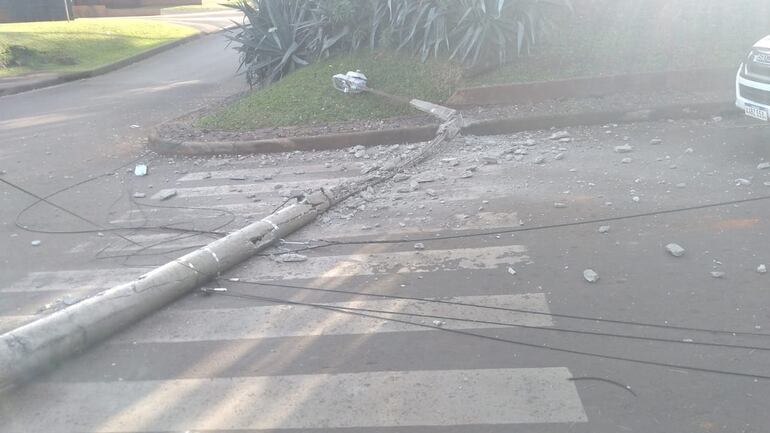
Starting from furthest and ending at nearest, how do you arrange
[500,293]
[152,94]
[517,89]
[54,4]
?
[54,4] < [152,94] < [517,89] < [500,293]

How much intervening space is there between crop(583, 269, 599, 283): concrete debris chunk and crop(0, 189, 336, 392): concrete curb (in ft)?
9.27

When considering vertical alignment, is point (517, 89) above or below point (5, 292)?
above

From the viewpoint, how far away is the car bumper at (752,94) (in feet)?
26.3

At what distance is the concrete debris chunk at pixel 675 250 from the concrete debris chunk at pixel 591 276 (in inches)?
29.2

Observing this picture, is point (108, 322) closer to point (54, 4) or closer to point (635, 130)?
point (635, 130)

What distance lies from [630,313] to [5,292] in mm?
4970

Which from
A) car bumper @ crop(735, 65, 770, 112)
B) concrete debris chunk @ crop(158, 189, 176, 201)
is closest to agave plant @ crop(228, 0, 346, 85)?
concrete debris chunk @ crop(158, 189, 176, 201)

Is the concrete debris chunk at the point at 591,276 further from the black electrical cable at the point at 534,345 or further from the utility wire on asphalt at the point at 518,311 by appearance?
the black electrical cable at the point at 534,345

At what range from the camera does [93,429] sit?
3904 millimetres

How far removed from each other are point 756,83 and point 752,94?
6.1 inches

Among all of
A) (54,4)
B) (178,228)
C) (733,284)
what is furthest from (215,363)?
(54,4)

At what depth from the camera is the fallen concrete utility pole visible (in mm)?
4445

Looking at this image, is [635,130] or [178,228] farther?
[635,130]

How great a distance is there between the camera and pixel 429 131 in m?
10.0
